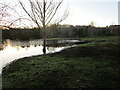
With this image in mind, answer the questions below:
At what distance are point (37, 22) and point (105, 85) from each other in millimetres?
9452

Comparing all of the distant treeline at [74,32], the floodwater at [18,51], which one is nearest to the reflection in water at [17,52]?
the floodwater at [18,51]

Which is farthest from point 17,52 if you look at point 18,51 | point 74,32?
point 74,32

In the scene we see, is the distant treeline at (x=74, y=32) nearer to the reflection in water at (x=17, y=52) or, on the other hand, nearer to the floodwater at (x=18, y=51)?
the floodwater at (x=18, y=51)

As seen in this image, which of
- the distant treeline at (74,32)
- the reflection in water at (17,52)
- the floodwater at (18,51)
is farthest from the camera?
the distant treeline at (74,32)

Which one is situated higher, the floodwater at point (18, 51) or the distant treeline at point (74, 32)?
the distant treeline at point (74, 32)

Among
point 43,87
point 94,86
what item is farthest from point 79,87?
point 43,87

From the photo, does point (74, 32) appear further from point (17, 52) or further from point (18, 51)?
point (17, 52)

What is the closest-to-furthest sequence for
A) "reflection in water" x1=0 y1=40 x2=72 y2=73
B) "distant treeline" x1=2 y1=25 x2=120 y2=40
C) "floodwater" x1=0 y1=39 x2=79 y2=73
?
"floodwater" x1=0 y1=39 x2=79 y2=73 < "reflection in water" x1=0 y1=40 x2=72 y2=73 < "distant treeline" x1=2 y1=25 x2=120 y2=40

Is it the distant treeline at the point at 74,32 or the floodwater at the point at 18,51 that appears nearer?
the floodwater at the point at 18,51

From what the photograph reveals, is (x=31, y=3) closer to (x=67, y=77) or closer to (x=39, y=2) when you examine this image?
(x=39, y=2)

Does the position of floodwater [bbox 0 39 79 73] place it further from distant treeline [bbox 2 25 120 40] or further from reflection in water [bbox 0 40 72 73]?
distant treeline [bbox 2 25 120 40]

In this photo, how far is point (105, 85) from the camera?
405cm

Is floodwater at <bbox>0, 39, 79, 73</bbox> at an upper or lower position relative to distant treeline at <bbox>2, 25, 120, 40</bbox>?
lower

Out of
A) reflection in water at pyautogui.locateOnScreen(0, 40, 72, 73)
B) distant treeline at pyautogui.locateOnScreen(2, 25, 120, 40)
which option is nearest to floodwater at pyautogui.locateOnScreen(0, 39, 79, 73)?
reflection in water at pyautogui.locateOnScreen(0, 40, 72, 73)
